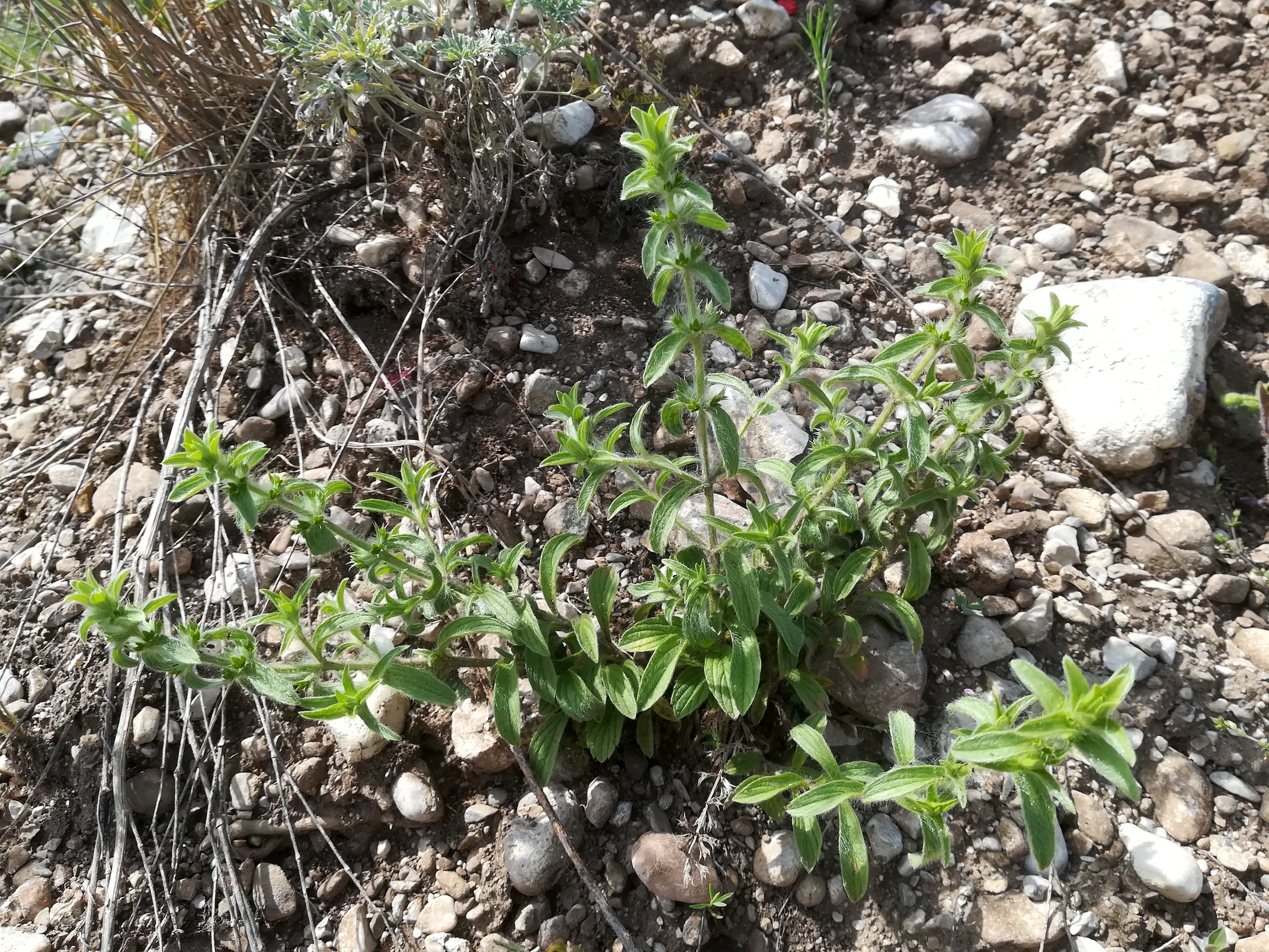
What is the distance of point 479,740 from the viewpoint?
225cm

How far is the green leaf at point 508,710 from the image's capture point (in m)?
2.01

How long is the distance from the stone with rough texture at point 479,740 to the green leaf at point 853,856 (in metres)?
0.87

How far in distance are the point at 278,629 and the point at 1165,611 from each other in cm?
262

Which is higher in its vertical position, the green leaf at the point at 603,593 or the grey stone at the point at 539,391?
the grey stone at the point at 539,391

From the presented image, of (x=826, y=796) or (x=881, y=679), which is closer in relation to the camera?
(x=826, y=796)

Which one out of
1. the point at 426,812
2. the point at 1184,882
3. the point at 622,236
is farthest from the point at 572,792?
the point at 622,236

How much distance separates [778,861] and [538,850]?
61 cm

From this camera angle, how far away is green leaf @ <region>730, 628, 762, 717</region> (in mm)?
1943

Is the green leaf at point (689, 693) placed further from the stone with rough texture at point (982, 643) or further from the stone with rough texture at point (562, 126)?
the stone with rough texture at point (562, 126)

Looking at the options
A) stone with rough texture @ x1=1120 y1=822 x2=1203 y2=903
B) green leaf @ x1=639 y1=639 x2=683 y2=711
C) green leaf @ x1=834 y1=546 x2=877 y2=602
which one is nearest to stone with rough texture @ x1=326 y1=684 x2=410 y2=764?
green leaf @ x1=639 y1=639 x2=683 y2=711

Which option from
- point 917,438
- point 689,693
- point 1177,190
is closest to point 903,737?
point 689,693

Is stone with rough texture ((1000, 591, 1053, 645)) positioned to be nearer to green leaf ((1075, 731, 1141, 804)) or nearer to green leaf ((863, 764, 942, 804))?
green leaf ((863, 764, 942, 804))

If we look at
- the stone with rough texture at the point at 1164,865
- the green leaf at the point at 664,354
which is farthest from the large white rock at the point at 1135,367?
the green leaf at the point at 664,354

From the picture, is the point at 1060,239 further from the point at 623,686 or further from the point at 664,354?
the point at 623,686
